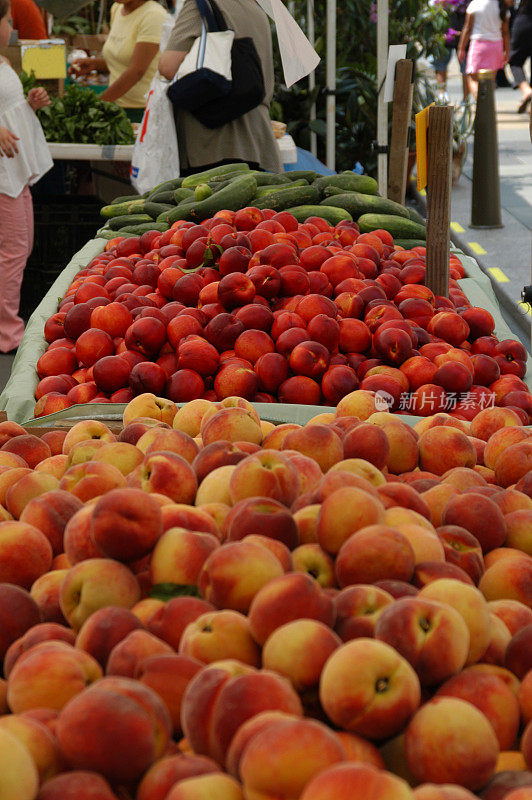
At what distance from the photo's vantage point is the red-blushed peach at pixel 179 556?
1.09 meters

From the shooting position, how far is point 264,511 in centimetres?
113

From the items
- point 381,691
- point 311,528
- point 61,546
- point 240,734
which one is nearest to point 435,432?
point 311,528

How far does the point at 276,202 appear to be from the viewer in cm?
406

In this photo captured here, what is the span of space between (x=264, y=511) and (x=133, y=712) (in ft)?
1.21

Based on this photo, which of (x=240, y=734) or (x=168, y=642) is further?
(x=168, y=642)

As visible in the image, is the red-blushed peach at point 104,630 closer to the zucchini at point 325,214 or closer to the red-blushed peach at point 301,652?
the red-blushed peach at point 301,652

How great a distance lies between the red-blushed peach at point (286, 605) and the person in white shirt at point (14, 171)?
4706 millimetres

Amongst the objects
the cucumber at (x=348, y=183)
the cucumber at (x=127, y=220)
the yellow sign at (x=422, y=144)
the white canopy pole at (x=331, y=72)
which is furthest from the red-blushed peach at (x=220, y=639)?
the white canopy pole at (x=331, y=72)

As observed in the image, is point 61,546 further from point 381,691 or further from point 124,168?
point 124,168

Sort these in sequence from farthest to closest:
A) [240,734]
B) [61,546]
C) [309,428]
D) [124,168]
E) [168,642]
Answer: [124,168] → [309,428] → [61,546] → [168,642] → [240,734]

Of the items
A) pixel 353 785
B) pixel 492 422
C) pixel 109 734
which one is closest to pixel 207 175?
pixel 492 422

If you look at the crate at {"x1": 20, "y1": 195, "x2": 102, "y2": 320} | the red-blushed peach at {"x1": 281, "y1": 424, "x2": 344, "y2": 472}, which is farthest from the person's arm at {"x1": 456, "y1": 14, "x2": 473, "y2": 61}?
the red-blushed peach at {"x1": 281, "y1": 424, "x2": 344, "y2": 472}

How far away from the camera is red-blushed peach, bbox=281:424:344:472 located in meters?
1.50

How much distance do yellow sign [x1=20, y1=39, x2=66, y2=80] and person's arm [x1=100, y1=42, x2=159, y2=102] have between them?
0.46m
